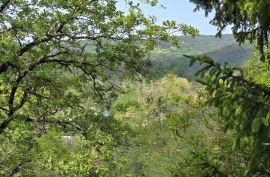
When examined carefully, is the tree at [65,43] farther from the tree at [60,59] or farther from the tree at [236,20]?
the tree at [236,20]

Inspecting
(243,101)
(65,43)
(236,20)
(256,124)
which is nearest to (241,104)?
(243,101)

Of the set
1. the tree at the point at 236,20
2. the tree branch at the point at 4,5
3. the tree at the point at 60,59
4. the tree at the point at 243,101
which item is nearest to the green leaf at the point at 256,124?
the tree at the point at 243,101

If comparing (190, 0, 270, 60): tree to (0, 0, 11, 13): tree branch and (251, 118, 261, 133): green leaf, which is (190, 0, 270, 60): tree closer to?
(251, 118, 261, 133): green leaf

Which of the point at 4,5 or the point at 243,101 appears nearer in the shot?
the point at 243,101

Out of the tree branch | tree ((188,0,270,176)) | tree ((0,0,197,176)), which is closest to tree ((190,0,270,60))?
tree ((188,0,270,176))

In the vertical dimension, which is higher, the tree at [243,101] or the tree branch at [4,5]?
the tree branch at [4,5]

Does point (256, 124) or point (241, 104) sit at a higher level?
point (241, 104)

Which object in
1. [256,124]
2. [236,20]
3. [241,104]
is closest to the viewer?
[256,124]

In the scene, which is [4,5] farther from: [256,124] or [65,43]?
[256,124]

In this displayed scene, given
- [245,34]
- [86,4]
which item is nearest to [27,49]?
[86,4]

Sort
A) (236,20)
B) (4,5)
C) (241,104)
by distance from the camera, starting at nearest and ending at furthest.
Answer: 1. (241,104)
2. (236,20)
3. (4,5)

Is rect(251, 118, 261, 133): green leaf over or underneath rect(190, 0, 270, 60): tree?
underneath

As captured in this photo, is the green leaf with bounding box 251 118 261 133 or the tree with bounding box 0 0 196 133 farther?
the tree with bounding box 0 0 196 133

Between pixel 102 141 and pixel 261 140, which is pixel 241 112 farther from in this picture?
pixel 102 141
